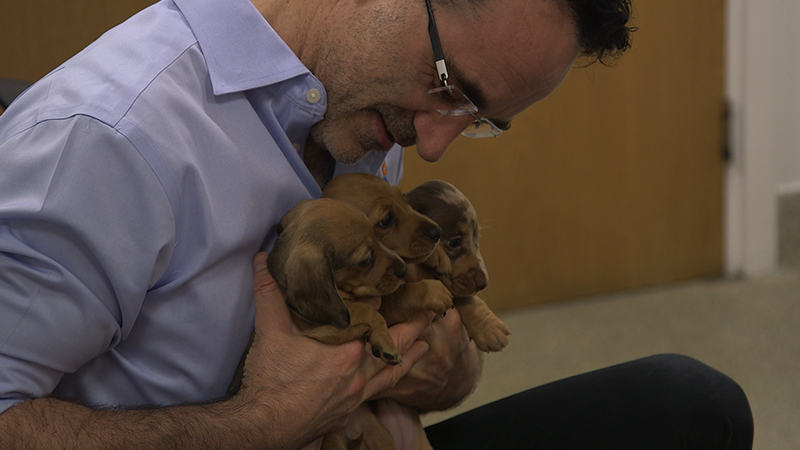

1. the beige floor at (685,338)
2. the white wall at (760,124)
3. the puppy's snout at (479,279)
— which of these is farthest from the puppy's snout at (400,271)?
the white wall at (760,124)

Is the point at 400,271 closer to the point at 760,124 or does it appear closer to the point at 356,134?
the point at 356,134

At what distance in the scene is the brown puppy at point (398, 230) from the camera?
1434 millimetres

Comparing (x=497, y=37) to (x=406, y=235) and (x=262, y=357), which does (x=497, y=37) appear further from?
(x=262, y=357)

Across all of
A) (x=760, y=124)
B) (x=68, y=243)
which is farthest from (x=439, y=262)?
(x=760, y=124)

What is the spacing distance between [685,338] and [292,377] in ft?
8.85

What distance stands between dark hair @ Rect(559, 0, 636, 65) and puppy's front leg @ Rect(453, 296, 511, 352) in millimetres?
619

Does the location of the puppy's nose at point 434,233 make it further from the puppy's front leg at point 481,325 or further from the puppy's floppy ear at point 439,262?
the puppy's front leg at point 481,325

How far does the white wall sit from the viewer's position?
4043mm

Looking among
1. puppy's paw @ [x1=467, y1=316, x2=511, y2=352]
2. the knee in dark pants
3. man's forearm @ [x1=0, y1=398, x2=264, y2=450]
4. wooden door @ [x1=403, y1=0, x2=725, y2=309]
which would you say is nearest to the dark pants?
the knee in dark pants

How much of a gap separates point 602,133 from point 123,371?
3.20 metres

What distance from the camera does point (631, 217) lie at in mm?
4098

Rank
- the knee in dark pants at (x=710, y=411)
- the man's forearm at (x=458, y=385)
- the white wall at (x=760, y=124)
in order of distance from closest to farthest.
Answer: the knee in dark pants at (x=710, y=411)
the man's forearm at (x=458, y=385)
the white wall at (x=760, y=124)

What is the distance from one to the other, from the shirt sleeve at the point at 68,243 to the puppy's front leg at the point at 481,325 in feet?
2.52

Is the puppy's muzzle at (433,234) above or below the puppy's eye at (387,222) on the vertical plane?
below
